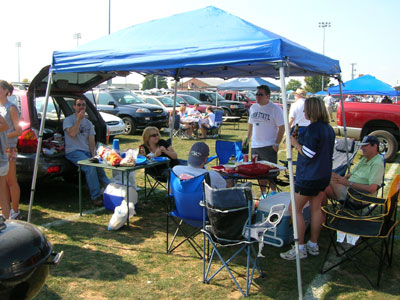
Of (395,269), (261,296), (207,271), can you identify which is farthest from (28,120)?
(395,269)

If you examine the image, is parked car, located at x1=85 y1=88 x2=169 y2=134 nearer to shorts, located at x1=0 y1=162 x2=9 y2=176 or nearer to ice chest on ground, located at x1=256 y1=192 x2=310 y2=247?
shorts, located at x1=0 y1=162 x2=9 y2=176

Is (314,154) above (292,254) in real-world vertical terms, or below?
above

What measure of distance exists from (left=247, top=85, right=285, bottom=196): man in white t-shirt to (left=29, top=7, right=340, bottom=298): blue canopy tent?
2.98 feet

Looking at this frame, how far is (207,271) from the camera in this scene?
3.63m

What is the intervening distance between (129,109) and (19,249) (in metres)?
13.0

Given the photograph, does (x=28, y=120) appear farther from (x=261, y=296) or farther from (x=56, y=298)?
(x=261, y=296)

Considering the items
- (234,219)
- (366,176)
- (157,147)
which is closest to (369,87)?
(366,176)

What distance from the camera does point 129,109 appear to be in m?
14.8

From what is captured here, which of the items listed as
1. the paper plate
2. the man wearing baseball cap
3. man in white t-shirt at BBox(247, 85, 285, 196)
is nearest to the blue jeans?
the paper plate

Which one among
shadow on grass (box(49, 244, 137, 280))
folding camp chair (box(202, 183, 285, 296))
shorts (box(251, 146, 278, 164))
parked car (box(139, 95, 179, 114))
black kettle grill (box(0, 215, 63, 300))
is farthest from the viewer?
parked car (box(139, 95, 179, 114))

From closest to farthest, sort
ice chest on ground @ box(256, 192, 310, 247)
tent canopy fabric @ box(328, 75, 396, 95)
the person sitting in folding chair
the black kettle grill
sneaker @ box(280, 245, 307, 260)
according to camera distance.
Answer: the black kettle grill
sneaker @ box(280, 245, 307, 260)
ice chest on ground @ box(256, 192, 310, 247)
the person sitting in folding chair
tent canopy fabric @ box(328, 75, 396, 95)

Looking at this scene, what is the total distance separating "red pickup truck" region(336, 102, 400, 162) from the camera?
9.99 meters

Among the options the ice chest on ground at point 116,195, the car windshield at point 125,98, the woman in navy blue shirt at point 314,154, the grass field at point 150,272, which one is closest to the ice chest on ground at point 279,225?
the grass field at point 150,272

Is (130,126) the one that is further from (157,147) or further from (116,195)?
(116,195)
